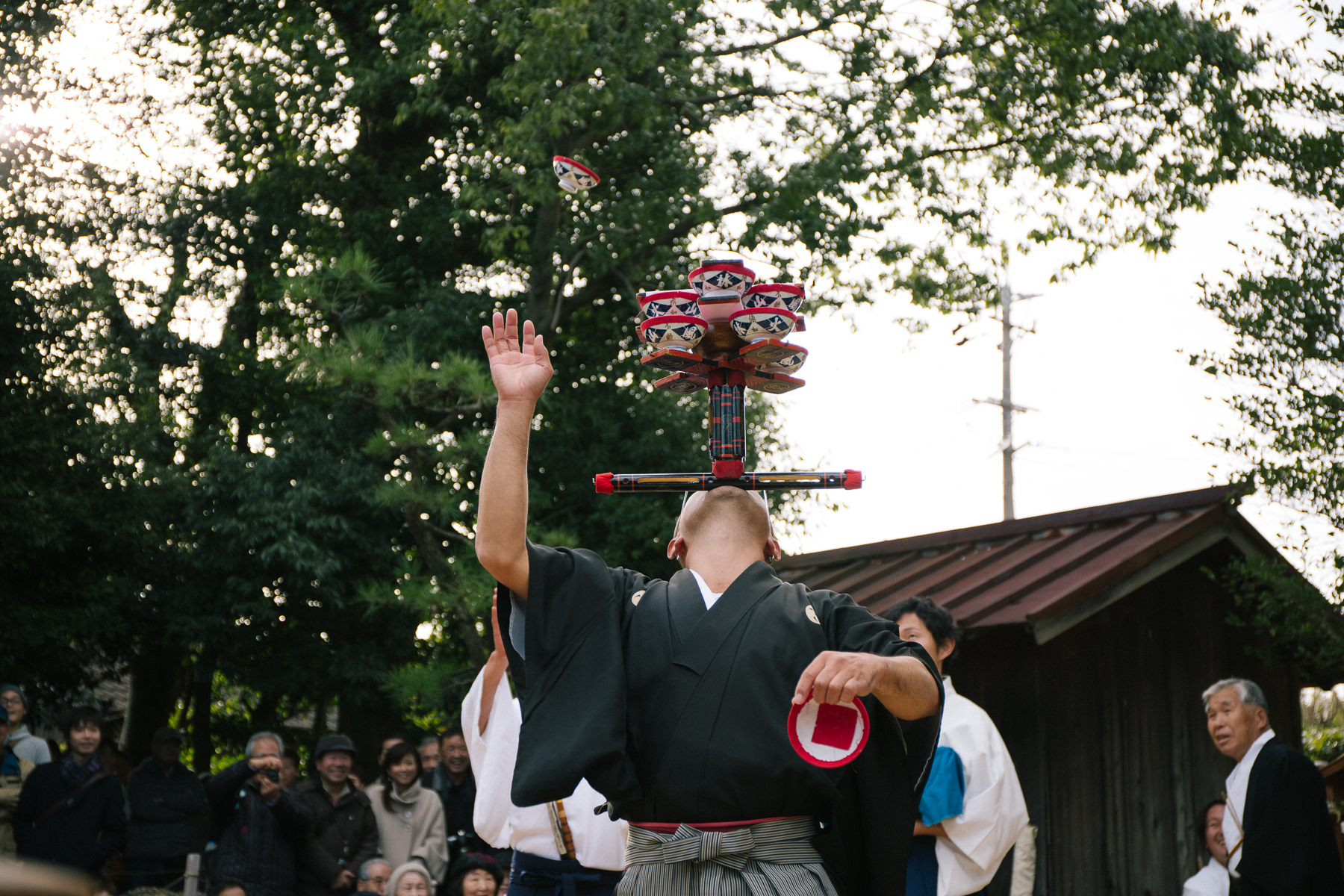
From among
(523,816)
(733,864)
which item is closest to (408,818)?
(523,816)

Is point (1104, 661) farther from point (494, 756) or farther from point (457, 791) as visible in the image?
point (494, 756)

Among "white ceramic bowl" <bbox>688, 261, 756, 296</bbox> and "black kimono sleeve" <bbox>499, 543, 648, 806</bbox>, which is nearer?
"black kimono sleeve" <bbox>499, 543, 648, 806</bbox>

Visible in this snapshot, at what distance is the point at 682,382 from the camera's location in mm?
3467

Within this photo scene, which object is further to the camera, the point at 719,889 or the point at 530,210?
the point at 530,210

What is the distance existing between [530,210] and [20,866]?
1172 centimetres

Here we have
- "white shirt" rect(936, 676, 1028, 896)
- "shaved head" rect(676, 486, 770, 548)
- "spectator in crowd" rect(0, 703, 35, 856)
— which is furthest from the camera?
"spectator in crowd" rect(0, 703, 35, 856)

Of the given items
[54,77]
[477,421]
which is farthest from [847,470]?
[54,77]

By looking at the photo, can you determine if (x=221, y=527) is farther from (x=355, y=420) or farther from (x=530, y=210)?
(x=530, y=210)

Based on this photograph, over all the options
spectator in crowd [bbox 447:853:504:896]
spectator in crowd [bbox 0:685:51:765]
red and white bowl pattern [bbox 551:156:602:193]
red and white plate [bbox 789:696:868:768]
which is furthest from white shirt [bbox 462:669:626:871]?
spectator in crowd [bbox 0:685:51:765]

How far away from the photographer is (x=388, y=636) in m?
12.6

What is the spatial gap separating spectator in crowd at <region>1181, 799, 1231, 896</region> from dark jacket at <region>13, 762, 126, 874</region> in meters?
6.10

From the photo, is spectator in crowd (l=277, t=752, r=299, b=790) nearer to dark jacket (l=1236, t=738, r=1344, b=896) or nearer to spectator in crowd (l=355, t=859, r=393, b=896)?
spectator in crowd (l=355, t=859, r=393, b=896)

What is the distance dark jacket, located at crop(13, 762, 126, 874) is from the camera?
6945mm

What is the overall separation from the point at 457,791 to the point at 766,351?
17.7ft
